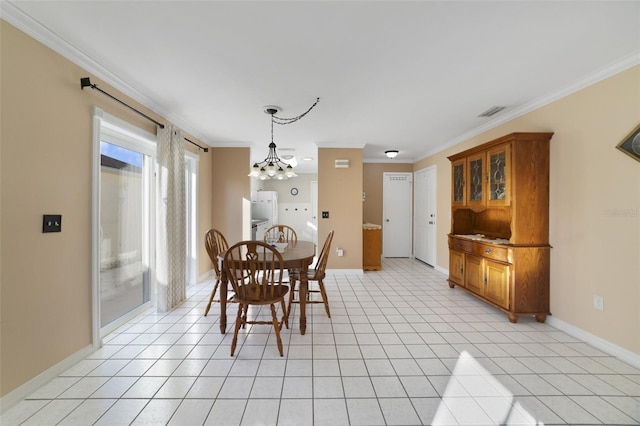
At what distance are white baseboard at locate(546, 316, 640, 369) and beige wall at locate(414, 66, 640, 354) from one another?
1.5 inches

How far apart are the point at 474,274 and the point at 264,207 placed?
532cm

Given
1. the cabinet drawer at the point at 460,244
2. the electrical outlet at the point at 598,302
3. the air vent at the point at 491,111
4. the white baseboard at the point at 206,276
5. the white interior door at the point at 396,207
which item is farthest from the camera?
the white interior door at the point at 396,207

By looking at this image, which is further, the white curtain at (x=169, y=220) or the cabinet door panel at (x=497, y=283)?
the white curtain at (x=169, y=220)

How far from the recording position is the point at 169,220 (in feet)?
10.3

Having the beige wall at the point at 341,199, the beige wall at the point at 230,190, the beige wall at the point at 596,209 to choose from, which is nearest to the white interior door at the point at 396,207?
the beige wall at the point at 341,199

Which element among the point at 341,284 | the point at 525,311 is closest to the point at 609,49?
the point at 525,311

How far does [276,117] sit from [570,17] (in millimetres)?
2760

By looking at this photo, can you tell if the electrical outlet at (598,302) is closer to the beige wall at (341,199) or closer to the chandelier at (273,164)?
the beige wall at (341,199)

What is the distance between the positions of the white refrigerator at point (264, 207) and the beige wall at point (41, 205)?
5119 millimetres

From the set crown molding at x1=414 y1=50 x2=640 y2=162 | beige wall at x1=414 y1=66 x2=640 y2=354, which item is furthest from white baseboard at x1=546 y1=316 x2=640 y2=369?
crown molding at x1=414 y1=50 x2=640 y2=162

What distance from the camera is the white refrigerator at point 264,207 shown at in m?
7.30

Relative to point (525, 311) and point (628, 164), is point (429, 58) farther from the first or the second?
point (525, 311)

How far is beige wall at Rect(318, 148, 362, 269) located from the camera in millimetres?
4887

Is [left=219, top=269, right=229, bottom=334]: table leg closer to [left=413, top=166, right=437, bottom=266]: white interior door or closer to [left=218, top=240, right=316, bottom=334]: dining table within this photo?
[left=218, top=240, right=316, bottom=334]: dining table
